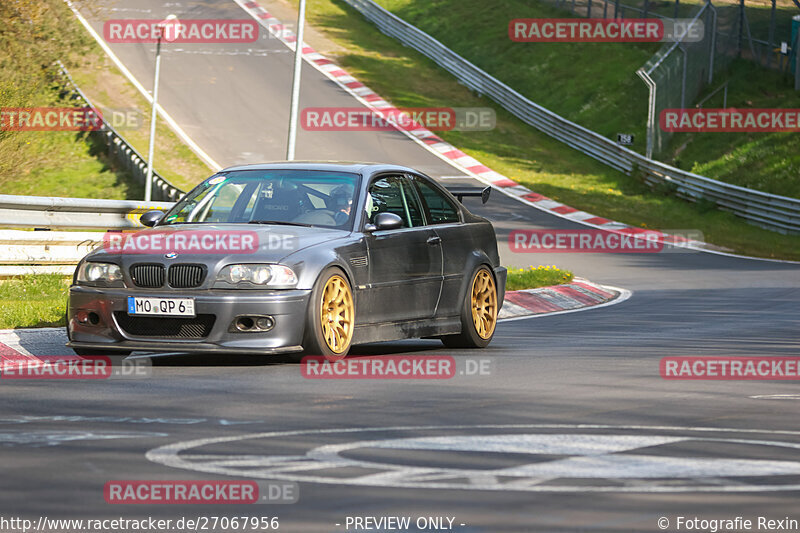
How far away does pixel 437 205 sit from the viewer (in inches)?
478

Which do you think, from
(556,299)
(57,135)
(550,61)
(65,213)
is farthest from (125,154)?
(556,299)

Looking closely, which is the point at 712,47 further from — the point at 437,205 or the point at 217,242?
the point at 217,242

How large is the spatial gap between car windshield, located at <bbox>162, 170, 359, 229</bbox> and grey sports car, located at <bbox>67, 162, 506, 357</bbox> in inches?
0.5

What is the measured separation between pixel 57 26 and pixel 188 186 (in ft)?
19.3

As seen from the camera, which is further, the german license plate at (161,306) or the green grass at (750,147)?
the green grass at (750,147)

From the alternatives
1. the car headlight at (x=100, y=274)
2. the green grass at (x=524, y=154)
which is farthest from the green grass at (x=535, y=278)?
the green grass at (x=524, y=154)

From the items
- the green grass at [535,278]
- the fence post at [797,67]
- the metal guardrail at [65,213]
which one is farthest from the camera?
the fence post at [797,67]

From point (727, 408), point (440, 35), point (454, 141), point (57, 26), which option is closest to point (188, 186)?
point (57, 26)

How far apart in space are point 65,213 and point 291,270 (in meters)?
7.59

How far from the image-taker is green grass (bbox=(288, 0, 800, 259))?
112 feet

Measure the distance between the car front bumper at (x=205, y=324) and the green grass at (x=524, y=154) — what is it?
21806 millimetres

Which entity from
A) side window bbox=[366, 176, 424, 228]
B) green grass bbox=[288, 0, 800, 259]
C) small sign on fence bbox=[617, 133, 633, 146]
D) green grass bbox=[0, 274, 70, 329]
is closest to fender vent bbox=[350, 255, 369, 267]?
side window bbox=[366, 176, 424, 228]

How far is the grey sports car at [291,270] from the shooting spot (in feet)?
32.0

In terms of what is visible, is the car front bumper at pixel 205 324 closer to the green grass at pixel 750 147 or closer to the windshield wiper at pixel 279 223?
the windshield wiper at pixel 279 223
